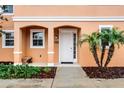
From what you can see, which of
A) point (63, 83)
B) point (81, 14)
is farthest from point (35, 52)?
point (63, 83)

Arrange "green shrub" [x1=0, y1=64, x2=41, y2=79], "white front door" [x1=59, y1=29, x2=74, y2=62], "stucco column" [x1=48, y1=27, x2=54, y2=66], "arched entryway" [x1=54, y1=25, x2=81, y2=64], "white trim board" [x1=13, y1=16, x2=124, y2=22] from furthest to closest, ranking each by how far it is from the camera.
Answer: "white front door" [x1=59, y1=29, x2=74, y2=62] < "arched entryway" [x1=54, y1=25, x2=81, y2=64] < "stucco column" [x1=48, y1=27, x2=54, y2=66] < "white trim board" [x1=13, y1=16, x2=124, y2=22] < "green shrub" [x1=0, y1=64, x2=41, y2=79]

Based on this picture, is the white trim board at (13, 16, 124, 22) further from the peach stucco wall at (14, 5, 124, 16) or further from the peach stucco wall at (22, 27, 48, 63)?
the peach stucco wall at (22, 27, 48, 63)

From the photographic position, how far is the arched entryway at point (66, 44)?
2439 cm

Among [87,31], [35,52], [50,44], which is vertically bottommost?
[35,52]

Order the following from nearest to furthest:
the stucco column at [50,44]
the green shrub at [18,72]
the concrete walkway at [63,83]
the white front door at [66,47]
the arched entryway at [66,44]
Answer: the concrete walkway at [63,83] < the green shrub at [18,72] < the stucco column at [50,44] < the arched entryway at [66,44] < the white front door at [66,47]

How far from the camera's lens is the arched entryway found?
80.0 ft

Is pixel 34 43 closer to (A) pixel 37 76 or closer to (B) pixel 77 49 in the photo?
(B) pixel 77 49

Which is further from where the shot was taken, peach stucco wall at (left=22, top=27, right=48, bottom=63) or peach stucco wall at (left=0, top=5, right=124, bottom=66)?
peach stucco wall at (left=22, top=27, right=48, bottom=63)

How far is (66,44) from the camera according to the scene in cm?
2456

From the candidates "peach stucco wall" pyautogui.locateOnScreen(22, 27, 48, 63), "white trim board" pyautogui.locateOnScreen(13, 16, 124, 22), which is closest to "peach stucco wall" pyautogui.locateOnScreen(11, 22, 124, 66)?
"white trim board" pyautogui.locateOnScreen(13, 16, 124, 22)

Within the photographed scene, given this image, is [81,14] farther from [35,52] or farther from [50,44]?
[35,52]

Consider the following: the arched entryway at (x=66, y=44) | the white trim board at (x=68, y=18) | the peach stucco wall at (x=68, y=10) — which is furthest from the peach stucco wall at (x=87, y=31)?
the arched entryway at (x=66, y=44)

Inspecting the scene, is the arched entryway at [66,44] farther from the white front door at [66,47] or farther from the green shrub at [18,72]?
the green shrub at [18,72]

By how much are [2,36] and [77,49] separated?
5812mm
